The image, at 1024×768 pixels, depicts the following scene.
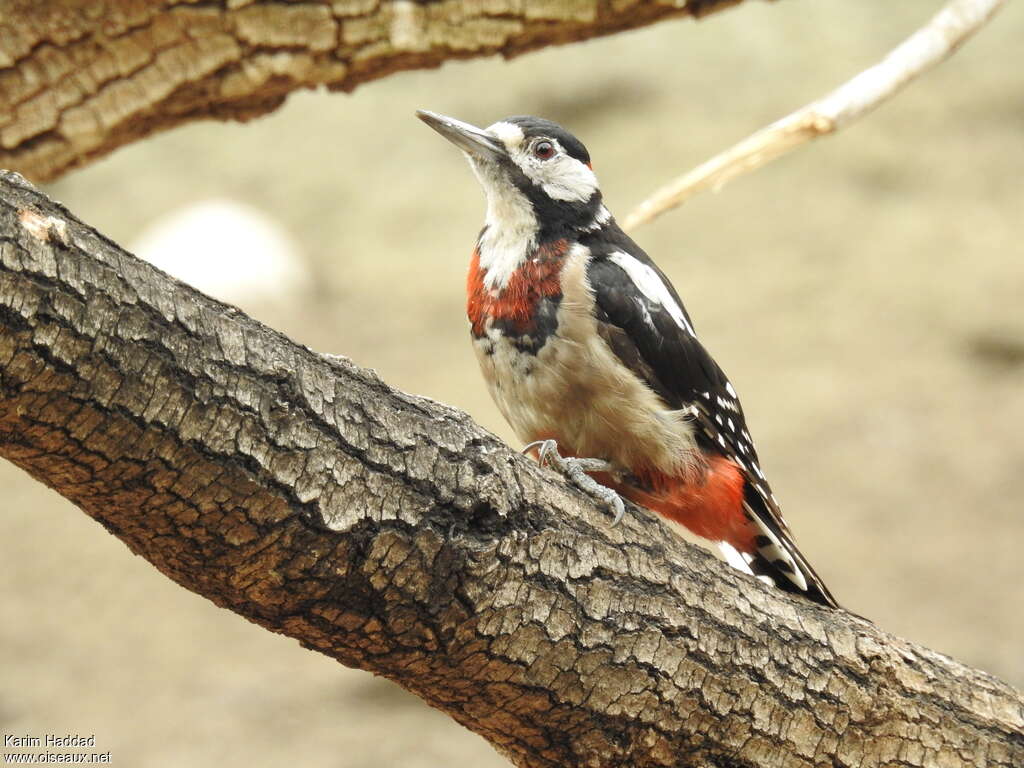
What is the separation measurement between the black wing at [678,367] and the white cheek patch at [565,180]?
122 millimetres

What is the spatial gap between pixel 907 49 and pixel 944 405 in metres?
5.16

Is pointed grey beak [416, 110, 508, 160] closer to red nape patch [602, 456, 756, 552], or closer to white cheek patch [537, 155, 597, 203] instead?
white cheek patch [537, 155, 597, 203]

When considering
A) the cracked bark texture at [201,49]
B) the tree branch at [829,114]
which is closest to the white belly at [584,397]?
the tree branch at [829,114]

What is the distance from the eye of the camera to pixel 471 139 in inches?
125

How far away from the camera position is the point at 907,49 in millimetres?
2857

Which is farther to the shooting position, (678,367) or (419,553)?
(678,367)

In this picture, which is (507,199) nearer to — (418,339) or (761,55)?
(418,339)

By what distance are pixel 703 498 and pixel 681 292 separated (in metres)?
5.40

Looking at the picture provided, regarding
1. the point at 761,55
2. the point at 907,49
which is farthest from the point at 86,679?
the point at 761,55

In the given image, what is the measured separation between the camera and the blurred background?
6379mm

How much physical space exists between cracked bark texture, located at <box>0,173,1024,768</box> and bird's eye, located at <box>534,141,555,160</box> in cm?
120

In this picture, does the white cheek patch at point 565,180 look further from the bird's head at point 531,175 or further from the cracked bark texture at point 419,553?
the cracked bark texture at point 419,553

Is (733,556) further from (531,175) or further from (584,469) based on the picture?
(531,175)

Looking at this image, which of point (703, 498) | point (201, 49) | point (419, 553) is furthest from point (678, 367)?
point (201, 49)
